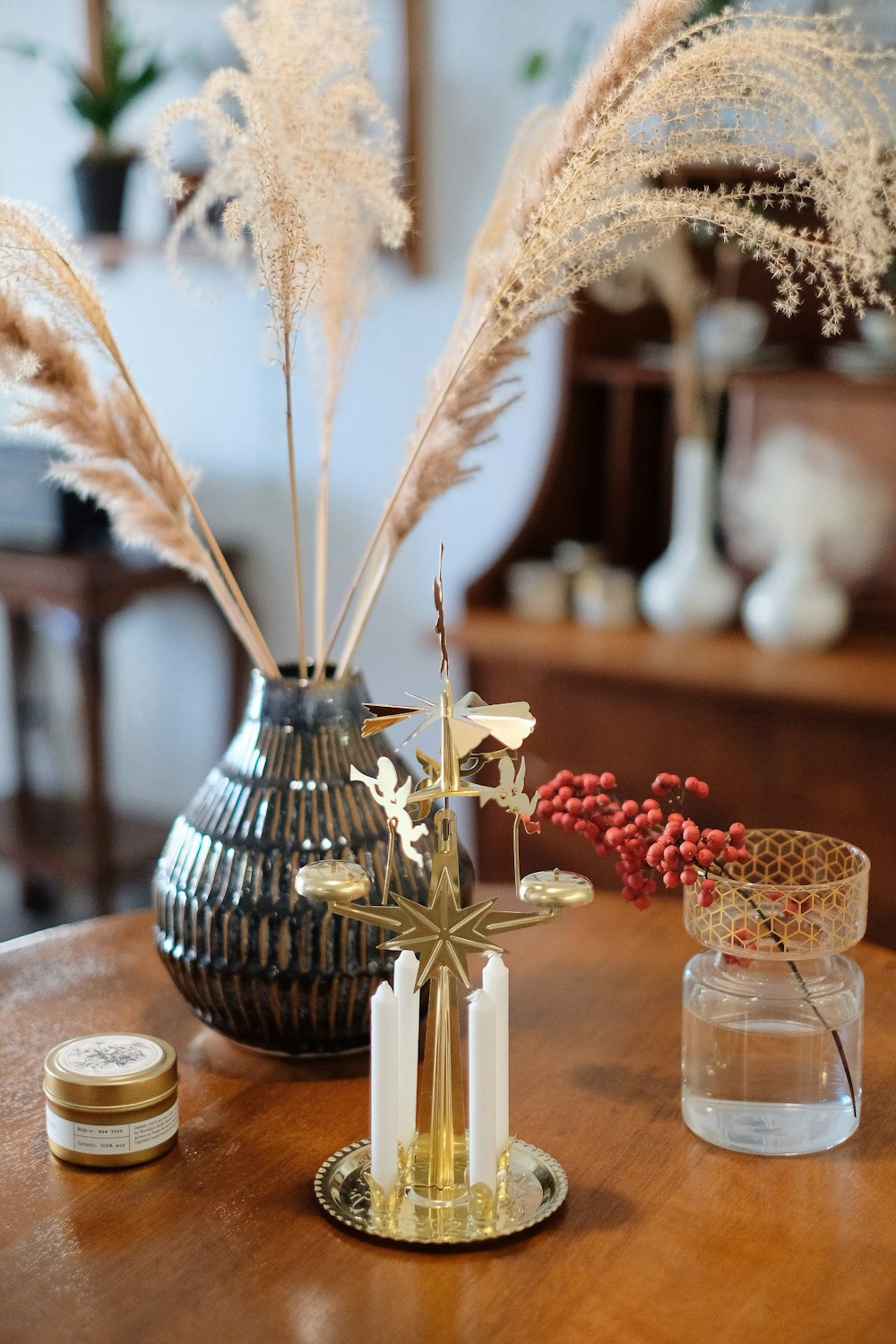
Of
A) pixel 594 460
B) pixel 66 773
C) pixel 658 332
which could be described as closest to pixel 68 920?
pixel 66 773

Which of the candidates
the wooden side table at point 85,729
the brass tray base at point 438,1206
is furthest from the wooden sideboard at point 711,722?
the brass tray base at point 438,1206

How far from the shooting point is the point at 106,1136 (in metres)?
1.02

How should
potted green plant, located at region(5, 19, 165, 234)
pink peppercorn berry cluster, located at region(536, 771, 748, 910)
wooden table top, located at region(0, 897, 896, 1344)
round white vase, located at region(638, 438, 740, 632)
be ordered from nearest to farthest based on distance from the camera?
1. wooden table top, located at region(0, 897, 896, 1344)
2. pink peppercorn berry cluster, located at region(536, 771, 748, 910)
3. round white vase, located at region(638, 438, 740, 632)
4. potted green plant, located at region(5, 19, 165, 234)

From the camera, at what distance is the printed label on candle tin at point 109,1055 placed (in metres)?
1.03

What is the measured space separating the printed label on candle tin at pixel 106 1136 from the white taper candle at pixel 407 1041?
176 mm

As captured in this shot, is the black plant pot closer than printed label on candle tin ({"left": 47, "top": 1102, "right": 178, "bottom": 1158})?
No

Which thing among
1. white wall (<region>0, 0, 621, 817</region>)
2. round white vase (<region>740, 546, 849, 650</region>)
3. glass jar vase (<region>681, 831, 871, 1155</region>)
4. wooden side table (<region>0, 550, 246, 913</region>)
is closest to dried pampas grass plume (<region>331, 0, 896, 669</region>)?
glass jar vase (<region>681, 831, 871, 1155</region>)

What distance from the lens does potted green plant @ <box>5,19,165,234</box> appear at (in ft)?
10.0

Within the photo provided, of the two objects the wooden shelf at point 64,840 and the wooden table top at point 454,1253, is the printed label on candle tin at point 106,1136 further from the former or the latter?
the wooden shelf at point 64,840

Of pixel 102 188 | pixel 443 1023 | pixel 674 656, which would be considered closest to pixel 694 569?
pixel 674 656

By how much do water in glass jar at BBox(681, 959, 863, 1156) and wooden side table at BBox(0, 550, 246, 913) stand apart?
2.00m

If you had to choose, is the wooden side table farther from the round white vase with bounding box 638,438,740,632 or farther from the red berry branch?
the red berry branch

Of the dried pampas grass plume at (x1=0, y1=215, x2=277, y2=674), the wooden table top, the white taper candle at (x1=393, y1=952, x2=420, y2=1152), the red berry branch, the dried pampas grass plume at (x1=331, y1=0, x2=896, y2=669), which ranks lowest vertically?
the wooden table top

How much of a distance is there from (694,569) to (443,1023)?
1634mm
